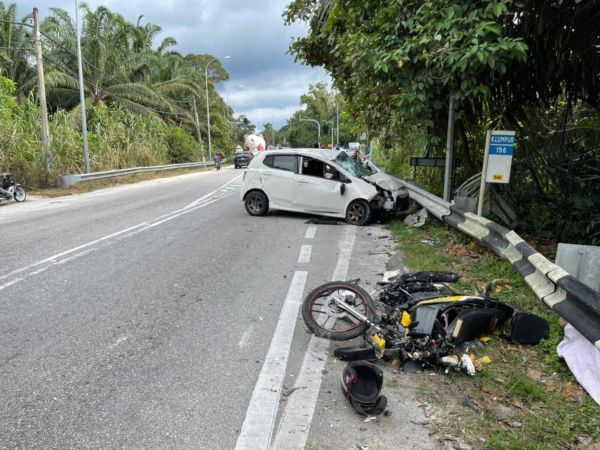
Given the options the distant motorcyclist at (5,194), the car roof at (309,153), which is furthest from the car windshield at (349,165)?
the distant motorcyclist at (5,194)

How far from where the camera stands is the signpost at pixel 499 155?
659 cm

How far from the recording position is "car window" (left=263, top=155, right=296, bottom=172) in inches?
420

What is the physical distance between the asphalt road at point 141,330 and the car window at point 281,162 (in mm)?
2251

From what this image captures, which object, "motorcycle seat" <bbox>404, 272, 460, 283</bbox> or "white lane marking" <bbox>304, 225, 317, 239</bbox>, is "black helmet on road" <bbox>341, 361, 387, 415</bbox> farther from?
"white lane marking" <bbox>304, 225, 317, 239</bbox>

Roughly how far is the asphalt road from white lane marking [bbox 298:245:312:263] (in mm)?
89

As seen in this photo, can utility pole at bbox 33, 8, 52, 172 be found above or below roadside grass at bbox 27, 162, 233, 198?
above

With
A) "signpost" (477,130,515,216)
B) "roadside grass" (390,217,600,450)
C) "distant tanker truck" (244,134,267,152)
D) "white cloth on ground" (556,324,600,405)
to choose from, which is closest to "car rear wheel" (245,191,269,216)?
"signpost" (477,130,515,216)

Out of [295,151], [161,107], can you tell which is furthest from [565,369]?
[161,107]

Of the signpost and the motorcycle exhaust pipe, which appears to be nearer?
the motorcycle exhaust pipe

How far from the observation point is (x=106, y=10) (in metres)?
28.0

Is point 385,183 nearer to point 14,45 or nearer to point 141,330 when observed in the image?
point 141,330

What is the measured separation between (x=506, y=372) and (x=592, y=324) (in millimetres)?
739

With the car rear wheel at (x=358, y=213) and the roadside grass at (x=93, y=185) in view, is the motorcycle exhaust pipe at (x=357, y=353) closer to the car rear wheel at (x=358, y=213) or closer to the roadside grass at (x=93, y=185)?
the car rear wheel at (x=358, y=213)

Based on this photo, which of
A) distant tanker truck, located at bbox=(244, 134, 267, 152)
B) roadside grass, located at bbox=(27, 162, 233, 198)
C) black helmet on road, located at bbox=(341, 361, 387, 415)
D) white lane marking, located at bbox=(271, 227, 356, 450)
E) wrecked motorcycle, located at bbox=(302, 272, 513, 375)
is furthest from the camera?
distant tanker truck, located at bbox=(244, 134, 267, 152)
